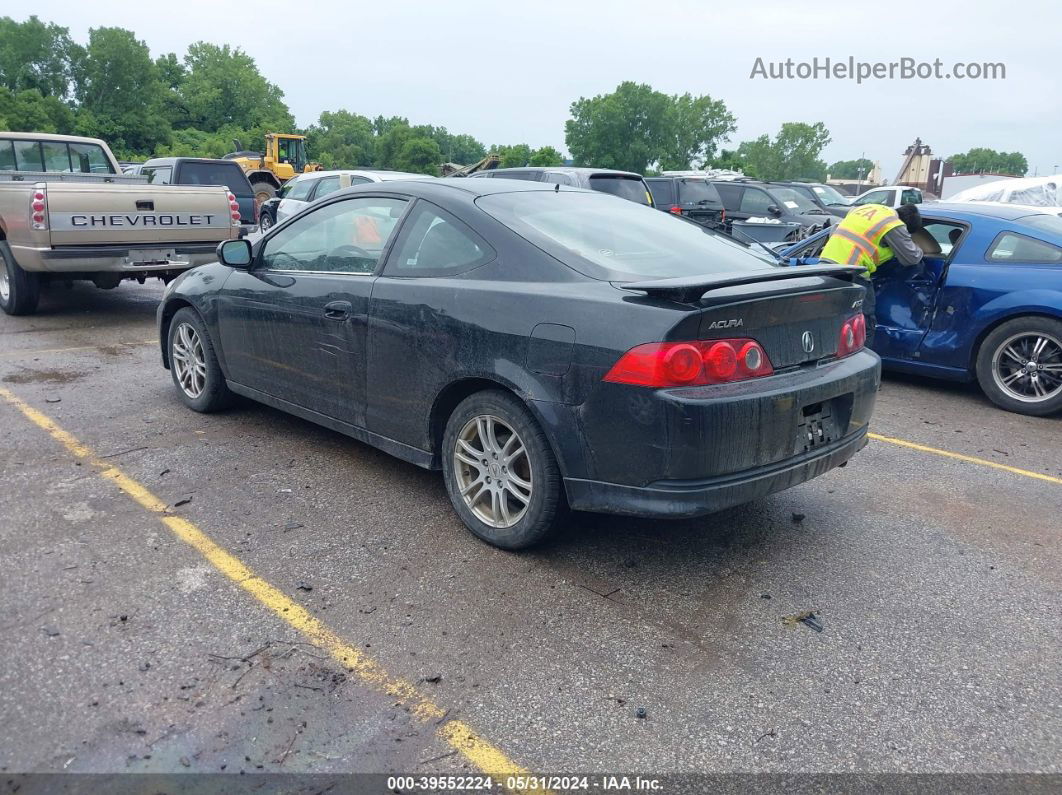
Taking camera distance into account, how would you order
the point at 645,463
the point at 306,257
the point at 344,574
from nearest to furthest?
the point at 645,463
the point at 344,574
the point at 306,257

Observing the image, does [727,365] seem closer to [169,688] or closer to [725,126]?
[169,688]

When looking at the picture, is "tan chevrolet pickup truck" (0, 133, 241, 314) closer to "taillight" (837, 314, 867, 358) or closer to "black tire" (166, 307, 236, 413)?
"black tire" (166, 307, 236, 413)

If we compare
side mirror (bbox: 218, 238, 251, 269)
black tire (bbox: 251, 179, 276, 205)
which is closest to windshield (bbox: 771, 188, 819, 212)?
side mirror (bbox: 218, 238, 251, 269)

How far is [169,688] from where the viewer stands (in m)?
2.72

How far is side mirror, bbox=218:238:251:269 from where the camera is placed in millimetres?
5023

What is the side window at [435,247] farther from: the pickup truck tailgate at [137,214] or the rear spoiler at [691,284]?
the pickup truck tailgate at [137,214]

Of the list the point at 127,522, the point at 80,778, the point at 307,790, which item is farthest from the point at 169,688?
the point at 127,522

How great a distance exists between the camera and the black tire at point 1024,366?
6.30m

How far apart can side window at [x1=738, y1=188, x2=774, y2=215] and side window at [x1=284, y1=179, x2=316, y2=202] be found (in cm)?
809

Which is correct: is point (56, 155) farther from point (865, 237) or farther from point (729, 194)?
point (729, 194)

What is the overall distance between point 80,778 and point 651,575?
2.21 m

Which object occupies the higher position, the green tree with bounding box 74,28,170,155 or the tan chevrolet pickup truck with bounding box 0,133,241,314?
the green tree with bounding box 74,28,170,155

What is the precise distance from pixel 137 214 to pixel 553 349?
6.96 metres

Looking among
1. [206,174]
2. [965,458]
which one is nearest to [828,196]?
[206,174]
